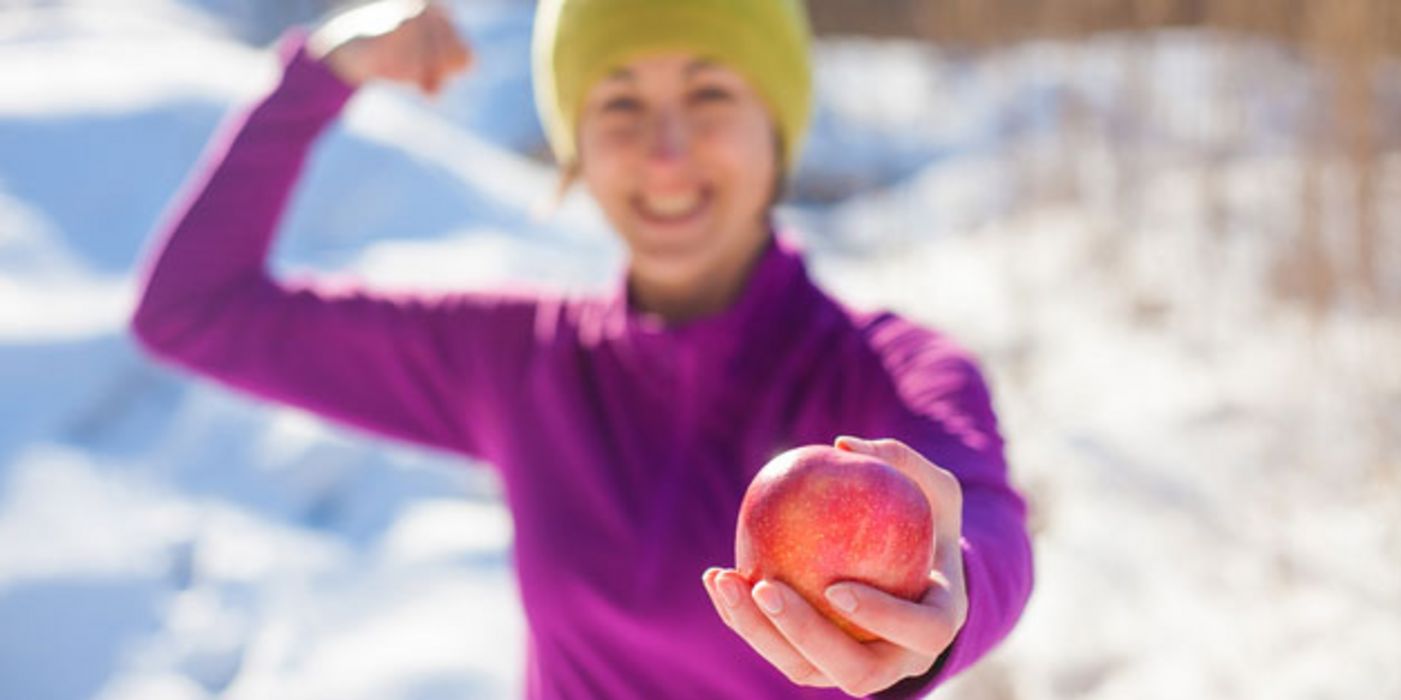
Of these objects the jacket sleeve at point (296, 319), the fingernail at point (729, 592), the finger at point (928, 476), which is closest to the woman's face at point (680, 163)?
the jacket sleeve at point (296, 319)

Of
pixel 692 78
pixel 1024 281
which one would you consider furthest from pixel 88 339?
pixel 1024 281

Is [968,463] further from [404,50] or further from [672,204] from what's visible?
[404,50]

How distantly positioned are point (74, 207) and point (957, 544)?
111 inches

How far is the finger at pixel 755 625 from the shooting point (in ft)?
2.34

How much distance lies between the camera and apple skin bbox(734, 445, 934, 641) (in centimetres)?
76

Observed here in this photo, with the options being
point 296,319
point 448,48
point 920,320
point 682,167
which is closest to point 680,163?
point 682,167

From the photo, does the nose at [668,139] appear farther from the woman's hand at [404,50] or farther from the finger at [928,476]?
the finger at [928,476]

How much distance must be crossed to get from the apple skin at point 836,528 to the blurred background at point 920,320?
27.6 inches

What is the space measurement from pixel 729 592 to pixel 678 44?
2.02ft

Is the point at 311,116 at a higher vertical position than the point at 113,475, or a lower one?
higher

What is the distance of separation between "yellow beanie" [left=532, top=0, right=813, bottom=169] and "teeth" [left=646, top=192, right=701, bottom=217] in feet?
0.38

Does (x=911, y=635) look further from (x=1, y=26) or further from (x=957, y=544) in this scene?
(x=1, y=26)

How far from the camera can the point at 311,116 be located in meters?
1.41

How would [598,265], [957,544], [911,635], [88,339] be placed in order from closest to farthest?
[911,635]
[957,544]
[88,339]
[598,265]
